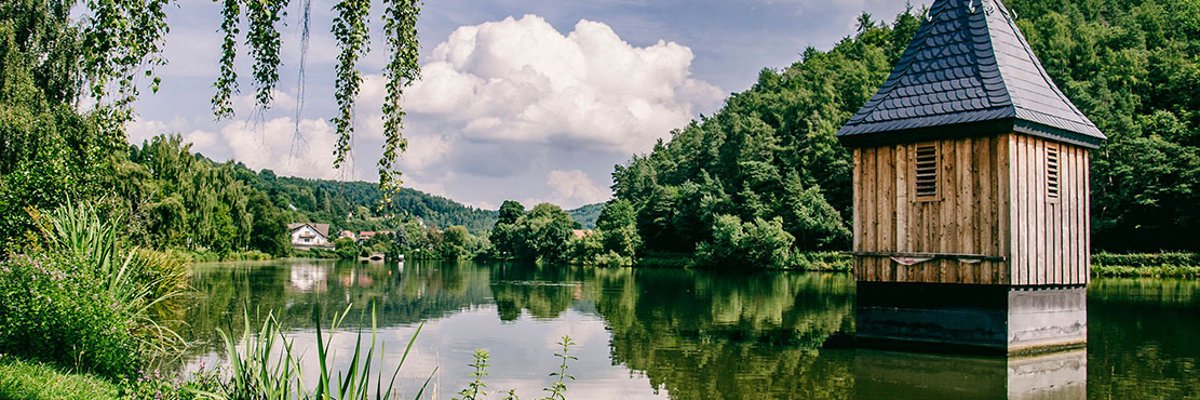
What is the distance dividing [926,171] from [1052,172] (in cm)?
176

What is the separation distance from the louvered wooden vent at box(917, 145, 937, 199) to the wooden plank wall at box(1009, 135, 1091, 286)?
1.12m

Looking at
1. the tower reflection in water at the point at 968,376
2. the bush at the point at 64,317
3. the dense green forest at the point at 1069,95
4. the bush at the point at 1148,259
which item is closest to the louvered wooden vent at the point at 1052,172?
the tower reflection in water at the point at 968,376

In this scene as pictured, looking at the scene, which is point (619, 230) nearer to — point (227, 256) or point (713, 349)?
point (227, 256)

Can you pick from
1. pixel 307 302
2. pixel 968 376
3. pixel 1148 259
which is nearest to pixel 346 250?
pixel 307 302

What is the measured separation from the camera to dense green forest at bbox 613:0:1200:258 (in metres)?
40.6

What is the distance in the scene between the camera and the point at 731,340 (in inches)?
568

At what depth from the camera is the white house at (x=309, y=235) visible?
4313 inches

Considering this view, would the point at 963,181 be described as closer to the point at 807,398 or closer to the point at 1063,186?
the point at 1063,186

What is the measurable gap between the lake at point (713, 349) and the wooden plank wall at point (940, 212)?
133 cm

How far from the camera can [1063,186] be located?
42.3 ft

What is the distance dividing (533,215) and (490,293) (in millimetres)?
54633

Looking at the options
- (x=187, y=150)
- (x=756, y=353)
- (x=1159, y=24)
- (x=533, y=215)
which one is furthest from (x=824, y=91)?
(x=756, y=353)

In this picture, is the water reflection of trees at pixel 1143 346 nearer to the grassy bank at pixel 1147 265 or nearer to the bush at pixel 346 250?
the grassy bank at pixel 1147 265

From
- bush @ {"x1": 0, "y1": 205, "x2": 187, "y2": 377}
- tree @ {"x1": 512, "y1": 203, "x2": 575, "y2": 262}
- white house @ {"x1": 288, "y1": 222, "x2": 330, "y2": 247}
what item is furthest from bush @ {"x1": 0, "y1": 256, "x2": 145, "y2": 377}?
white house @ {"x1": 288, "y1": 222, "x2": 330, "y2": 247}
